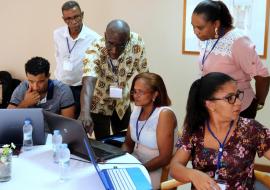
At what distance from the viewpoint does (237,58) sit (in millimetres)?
2340

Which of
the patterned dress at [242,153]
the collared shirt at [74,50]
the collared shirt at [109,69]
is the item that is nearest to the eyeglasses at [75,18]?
the collared shirt at [74,50]

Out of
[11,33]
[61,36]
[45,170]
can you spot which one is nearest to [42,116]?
[45,170]

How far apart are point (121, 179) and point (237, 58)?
116 centimetres

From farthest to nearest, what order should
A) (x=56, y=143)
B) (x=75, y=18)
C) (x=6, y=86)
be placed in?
(x=6, y=86) → (x=75, y=18) → (x=56, y=143)

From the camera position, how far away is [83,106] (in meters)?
2.50

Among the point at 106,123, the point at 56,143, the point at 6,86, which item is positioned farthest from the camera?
the point at 6,86

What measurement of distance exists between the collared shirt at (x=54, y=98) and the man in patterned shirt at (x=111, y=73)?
20 cm

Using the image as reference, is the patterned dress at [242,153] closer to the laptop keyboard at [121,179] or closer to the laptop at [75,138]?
the laptop keyboard at [121,179]

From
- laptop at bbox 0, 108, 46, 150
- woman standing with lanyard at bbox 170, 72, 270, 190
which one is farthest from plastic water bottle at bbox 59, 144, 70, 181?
woman standing with lanyard at bbox 170, 72, 270, 190

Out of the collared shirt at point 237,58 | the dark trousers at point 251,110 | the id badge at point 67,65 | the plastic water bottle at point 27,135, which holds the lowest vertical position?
the plastic water bottle at point 27,135

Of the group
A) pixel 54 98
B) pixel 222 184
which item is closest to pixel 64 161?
pixel 222 184

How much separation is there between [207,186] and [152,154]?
73cm

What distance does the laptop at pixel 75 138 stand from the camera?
1.87 meters

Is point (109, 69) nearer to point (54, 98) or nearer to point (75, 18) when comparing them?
point (54, 98)
